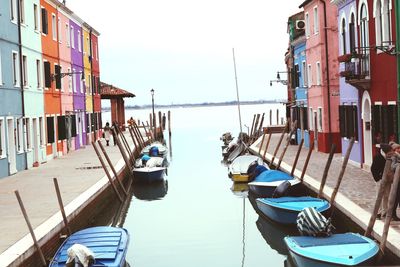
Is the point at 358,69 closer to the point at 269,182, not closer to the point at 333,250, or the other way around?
the point at 269,182

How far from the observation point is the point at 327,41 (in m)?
28.5

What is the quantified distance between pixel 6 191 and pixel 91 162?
30.8 ft

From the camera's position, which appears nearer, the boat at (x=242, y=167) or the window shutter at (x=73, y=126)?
the boat at (x=242, y=167)

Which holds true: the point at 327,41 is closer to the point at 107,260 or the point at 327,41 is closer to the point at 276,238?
the point at 276,238

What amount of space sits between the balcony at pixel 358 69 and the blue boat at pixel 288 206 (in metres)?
4.80

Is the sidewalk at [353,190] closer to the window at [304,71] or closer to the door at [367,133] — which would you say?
the door at [367,133]

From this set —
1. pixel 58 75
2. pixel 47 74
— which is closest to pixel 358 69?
pixel 47 74

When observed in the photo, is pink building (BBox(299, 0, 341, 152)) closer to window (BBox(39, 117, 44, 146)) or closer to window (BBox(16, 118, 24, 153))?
window (BBox(39, 117, 44, 146))

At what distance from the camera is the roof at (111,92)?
2071 inches

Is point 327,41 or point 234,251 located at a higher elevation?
point 327,41

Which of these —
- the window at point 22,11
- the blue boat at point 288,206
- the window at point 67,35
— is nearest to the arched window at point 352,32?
the blue boat at point 288,206

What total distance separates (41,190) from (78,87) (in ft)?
66.8

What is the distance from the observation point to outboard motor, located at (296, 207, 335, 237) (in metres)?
12.6

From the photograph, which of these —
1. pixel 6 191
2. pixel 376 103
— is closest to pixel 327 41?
pixel 376 103
